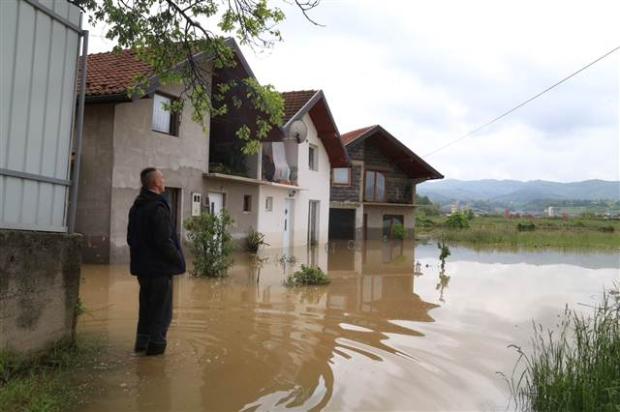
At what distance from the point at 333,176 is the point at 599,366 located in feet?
80.3

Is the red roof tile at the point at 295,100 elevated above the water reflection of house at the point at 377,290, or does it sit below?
above

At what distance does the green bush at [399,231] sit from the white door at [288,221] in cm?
977

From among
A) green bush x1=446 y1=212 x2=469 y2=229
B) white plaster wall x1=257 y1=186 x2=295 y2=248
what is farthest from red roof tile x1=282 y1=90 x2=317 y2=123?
green bush x1=446 y1=212 x2=469 y2=229

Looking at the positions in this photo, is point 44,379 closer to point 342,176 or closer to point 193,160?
point 193,160

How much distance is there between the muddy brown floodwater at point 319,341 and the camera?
4.28 metres

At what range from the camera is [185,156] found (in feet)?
49.4

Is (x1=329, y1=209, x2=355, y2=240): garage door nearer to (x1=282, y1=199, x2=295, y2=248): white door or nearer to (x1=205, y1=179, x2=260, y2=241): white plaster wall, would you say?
(x1=282, y1=199, x2=295, y2=248): white door

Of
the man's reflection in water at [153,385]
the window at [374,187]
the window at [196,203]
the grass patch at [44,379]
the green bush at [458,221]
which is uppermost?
the window at [374,187]

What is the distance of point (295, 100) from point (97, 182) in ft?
33.6

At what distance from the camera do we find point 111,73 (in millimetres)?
13219

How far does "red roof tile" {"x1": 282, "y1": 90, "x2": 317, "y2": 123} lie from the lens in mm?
20016

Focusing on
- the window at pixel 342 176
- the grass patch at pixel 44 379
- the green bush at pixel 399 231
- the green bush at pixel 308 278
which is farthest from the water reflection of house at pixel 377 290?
the green bush at pixel 399 231

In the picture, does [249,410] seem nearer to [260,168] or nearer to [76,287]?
[76,287]

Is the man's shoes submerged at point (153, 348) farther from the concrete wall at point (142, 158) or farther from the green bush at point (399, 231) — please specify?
the green bush at point (399, 231)
